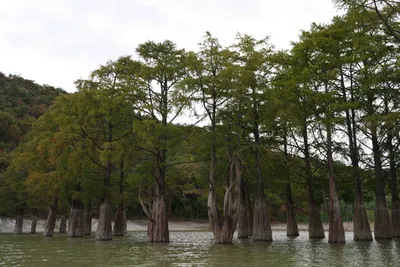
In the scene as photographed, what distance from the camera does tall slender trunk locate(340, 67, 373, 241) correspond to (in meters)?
29.1

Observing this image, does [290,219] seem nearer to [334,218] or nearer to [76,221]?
[334,218]

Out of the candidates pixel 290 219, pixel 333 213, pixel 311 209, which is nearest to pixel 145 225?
pixel 290 219

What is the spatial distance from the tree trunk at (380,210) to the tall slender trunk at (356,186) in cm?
103

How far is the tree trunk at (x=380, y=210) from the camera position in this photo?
96.9ft

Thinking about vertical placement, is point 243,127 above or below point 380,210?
above

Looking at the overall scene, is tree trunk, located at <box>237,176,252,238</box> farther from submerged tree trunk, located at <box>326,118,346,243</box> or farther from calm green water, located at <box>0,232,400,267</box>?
calm green water, located at <box>0,232,400,267</box>

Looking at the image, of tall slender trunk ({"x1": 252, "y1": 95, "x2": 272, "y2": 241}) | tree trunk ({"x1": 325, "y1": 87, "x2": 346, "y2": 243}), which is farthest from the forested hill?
tree trunk ({"x1": 325, "y1": 87, "x2": 346, "y2": 243})

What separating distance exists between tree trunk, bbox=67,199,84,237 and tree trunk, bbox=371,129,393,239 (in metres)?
26.0

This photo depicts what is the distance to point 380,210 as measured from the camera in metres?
29.9

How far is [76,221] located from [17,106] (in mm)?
47985

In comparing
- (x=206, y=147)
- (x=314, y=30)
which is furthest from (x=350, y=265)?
(x=314, y=30)

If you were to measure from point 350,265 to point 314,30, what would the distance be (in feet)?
76.8

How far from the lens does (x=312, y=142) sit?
107 feet

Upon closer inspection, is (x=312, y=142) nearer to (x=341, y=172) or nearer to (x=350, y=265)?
(x=341, y=172)
